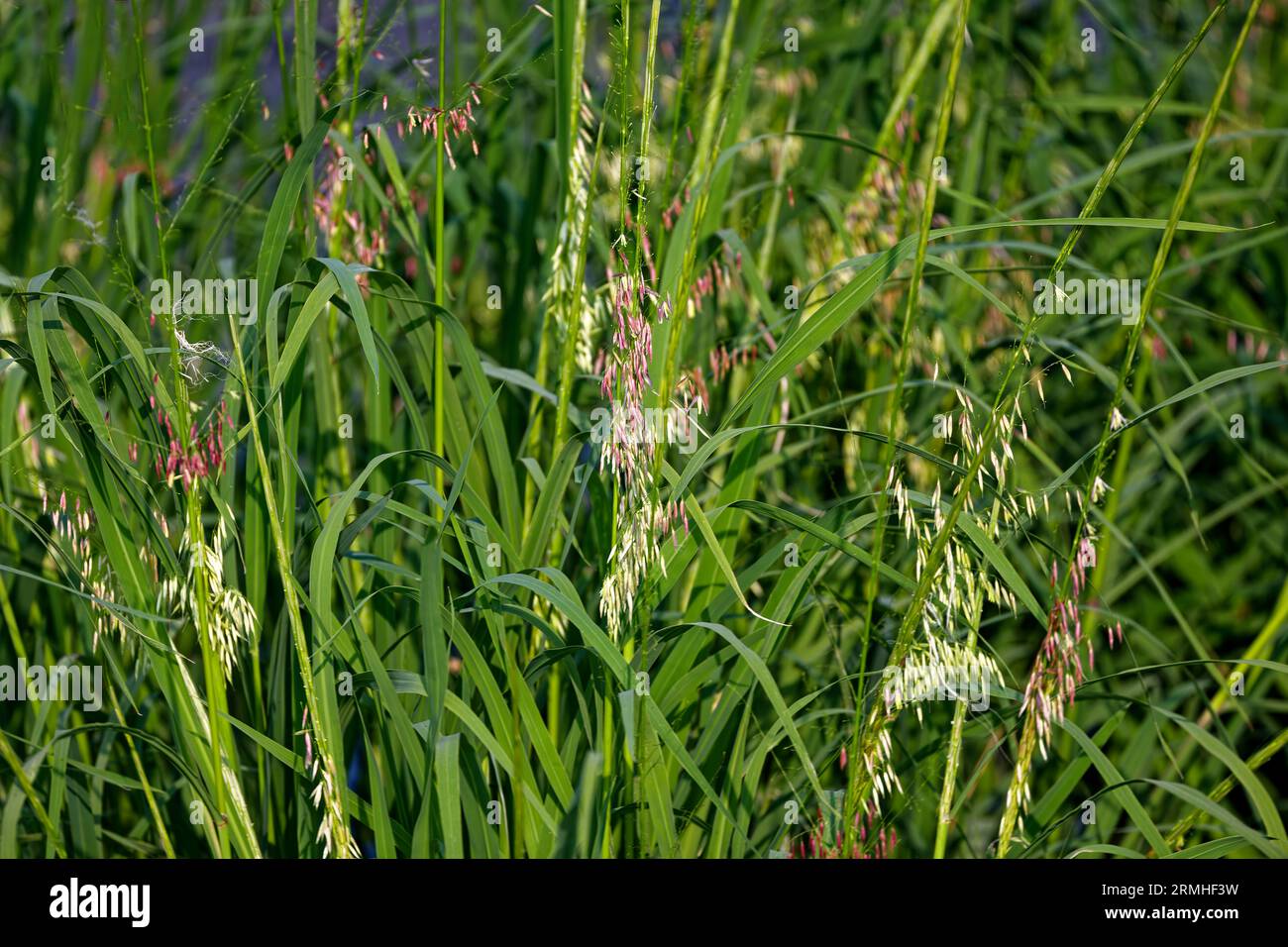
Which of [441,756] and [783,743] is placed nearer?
[441,756]

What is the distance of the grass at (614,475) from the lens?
0.91 metres

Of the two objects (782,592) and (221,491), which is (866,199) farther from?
(221,491)

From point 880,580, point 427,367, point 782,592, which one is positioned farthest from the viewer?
point 880,580

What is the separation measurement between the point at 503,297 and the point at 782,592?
68 centimetres

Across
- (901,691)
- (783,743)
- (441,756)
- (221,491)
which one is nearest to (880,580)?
(783,743)

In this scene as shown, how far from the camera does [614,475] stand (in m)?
0.94

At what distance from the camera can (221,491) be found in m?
1.03

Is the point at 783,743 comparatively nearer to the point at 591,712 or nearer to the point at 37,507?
the point at 591,712

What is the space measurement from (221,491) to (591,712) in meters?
0.40

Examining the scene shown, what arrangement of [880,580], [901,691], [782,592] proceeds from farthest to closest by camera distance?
A: [880,580], [782,592], [901,691]

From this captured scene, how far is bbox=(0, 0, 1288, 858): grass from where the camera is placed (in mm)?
913
